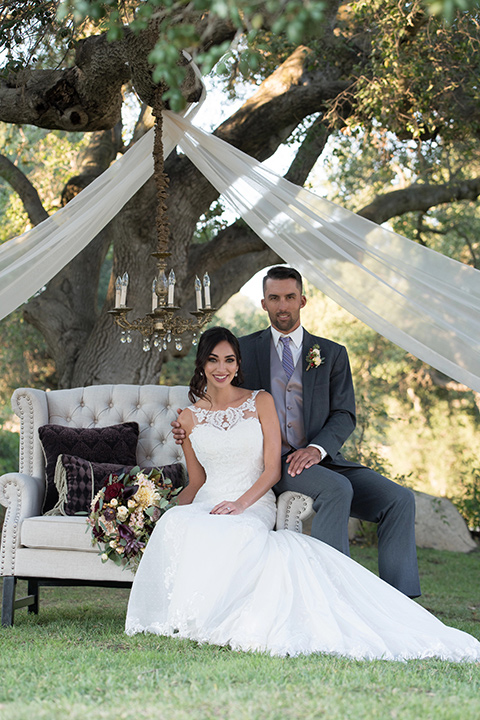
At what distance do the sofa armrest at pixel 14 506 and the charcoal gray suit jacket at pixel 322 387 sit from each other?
4.34 feet

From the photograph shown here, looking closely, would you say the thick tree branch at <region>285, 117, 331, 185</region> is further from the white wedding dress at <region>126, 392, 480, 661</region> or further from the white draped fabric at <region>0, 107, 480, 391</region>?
the white wedding dress at <region>126, 392, 480, 661</region>

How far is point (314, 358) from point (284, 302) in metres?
0.37

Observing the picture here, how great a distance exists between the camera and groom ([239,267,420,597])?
3.70 m

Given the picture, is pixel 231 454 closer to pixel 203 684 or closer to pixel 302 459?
pixel 302 459

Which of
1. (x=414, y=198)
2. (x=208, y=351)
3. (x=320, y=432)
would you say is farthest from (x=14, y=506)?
(x=414, y=198)

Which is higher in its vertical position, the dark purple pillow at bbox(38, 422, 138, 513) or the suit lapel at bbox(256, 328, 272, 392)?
the suit lapel at bbox(256, 328, 272, 392)

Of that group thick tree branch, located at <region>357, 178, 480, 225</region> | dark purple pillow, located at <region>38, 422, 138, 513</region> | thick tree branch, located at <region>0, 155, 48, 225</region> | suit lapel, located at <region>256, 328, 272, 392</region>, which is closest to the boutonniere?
suit lapel, located at <region>256, 328, 272, 392</region>

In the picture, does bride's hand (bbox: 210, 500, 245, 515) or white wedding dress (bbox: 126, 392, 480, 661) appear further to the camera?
bride's hand (bbox: 210, 500, 245, 515)

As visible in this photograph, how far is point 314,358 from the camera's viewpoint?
411 centimetres

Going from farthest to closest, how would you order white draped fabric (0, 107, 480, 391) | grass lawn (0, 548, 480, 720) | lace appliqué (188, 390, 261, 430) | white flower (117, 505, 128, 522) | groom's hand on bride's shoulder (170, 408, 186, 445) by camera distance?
groom's hand on bride's shoulder (170, 408, 186, 445) → lace appliqué (188, 390, 261, 430) → white flower (117, 505, 128, 522) → white draped fabric (0, 107, 480, 391) → grass lawn (0, 548, 480, 720)

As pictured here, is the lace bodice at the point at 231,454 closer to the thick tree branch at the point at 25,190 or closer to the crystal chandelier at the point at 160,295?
the crystal chandelier at the point at 160,295

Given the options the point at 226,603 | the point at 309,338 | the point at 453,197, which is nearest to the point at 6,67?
the point at 309,338

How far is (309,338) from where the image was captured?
4.27 m

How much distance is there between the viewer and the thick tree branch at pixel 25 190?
7172 mm
